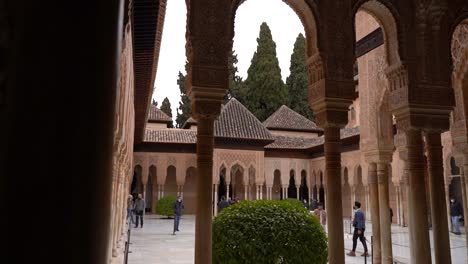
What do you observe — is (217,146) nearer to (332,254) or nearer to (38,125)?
(332,254)

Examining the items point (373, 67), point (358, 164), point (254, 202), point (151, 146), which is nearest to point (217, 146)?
point (151, 146)

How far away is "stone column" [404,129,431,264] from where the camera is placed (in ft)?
18.2

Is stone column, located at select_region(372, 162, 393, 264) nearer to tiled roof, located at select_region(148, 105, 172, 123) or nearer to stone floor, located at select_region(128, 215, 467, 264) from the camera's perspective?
stone floor, located at select_region(128, 215, 467, 264)

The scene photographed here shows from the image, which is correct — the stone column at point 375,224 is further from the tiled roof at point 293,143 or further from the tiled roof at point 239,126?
the tiled roof at point 293,143

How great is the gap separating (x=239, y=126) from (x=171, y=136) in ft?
15.8

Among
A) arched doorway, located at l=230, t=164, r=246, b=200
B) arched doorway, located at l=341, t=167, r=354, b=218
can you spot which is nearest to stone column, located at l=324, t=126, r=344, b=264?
arched doorway, located at l=341, t=167, r=354, b=218

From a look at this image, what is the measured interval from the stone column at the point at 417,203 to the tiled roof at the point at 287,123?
2923cm

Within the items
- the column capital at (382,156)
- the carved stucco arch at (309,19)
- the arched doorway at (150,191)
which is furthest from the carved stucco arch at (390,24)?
the arched doorway at (150,191)

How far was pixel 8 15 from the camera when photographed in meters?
0.63

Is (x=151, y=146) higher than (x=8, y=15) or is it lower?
higher

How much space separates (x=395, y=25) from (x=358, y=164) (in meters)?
19.8

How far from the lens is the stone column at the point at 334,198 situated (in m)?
5.06

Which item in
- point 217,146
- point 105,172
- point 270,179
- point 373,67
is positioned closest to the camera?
point 105,172

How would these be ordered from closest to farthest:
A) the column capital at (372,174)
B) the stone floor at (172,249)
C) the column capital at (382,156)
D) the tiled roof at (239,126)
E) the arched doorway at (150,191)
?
the column capital at (382,156) → the column capital at (372,174) → the stone floor at (172,249) → the tiled roof at (239,126) → the arched doorway at (150,191)
